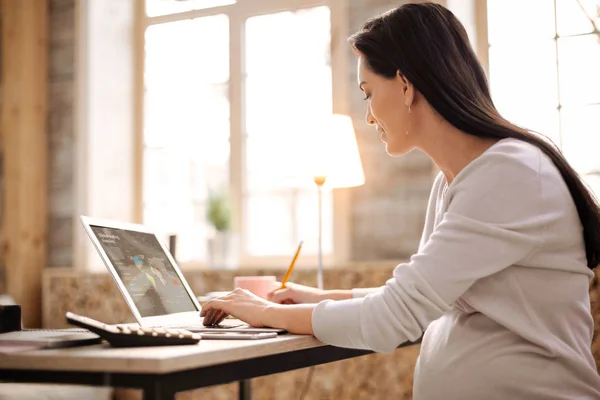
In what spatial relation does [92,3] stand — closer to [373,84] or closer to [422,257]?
[373,84]

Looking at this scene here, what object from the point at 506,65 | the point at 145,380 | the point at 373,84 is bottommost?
the point at 145,380

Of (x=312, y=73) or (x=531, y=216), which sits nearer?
(x=531, y=216)

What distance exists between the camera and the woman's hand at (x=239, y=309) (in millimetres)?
1495

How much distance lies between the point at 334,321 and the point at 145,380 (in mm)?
460

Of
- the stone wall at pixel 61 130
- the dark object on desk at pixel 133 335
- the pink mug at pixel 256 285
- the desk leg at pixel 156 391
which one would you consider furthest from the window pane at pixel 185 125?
the desk leg at pixel 156 391

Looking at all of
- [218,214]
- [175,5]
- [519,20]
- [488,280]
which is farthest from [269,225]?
[488,280]

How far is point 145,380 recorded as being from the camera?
98cm

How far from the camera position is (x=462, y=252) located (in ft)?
4.12

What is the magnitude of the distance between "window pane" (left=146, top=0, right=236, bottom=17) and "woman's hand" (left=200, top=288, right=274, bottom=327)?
106 inches

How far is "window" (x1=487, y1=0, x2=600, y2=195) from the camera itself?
120 inches

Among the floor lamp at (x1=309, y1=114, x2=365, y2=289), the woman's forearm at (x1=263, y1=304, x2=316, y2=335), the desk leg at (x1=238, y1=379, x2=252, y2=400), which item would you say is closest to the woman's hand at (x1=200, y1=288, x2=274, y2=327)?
the woman's forearm at (x1=263, y1=304, x2=316, y2=335)

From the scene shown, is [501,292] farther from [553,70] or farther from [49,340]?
[553,70]

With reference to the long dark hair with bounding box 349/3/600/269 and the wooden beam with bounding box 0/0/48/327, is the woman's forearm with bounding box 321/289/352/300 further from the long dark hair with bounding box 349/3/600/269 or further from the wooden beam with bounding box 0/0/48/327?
the wooden beam with bounding box 0/0/48/327

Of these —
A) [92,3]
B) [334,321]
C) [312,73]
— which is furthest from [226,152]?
[334,321]
